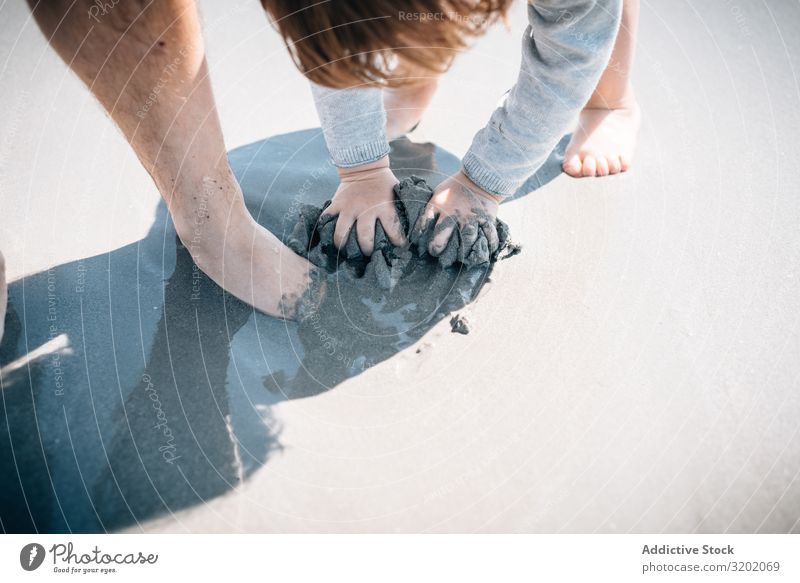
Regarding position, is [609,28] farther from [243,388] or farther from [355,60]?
[243,388]

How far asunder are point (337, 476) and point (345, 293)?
0.28m

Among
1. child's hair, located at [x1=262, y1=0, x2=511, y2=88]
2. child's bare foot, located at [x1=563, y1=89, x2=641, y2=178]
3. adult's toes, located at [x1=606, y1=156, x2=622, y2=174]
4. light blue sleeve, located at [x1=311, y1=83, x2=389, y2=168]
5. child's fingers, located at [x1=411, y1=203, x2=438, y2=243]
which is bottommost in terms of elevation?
child's fingers, located at [x1=411, y1=203, x2=438, y2=243]

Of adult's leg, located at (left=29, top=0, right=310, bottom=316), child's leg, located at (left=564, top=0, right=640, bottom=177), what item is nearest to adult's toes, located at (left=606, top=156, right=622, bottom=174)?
child's leg, located at (left=564, top=0, right=640, bottom=177)

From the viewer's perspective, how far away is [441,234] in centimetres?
86

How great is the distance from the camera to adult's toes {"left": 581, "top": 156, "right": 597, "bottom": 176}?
1.06 m

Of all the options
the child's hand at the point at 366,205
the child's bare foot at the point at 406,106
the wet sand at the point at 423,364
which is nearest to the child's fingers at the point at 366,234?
the child's hand at the point at 366,205

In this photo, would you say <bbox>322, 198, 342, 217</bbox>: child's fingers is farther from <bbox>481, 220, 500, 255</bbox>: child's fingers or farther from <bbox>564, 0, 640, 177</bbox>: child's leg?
<bbox>564, 0, 640, 177</bbox>: child's leg

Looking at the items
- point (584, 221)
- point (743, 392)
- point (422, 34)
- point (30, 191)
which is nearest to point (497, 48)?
point (584, 221)

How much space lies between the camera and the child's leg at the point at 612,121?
3.50ft

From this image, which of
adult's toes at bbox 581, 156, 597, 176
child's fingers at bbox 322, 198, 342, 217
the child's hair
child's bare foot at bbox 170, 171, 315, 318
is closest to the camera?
the child's hair

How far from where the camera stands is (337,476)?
698 millimetres

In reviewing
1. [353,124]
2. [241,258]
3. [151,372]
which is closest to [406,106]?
[353,124]

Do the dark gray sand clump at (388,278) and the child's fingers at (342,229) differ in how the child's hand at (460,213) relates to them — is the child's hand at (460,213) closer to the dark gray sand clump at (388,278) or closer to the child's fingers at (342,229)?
the dark gray sand clump at (388,278)

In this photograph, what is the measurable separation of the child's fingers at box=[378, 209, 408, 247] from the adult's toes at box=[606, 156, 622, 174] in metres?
Result: 0.46
